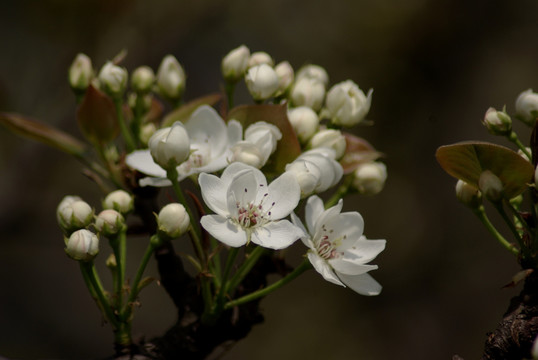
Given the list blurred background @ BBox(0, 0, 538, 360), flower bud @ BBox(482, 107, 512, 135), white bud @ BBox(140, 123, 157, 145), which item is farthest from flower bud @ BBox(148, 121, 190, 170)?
blurred background @ BBox(0, 0, 538, 360)

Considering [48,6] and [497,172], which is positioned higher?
[48,6]

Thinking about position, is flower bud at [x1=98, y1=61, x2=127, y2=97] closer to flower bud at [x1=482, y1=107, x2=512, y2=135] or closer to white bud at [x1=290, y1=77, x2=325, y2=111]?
white bud at [x1=290, y1=77, x2=325, y2=111]

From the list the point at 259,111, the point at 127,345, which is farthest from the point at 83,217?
the point at 259,111

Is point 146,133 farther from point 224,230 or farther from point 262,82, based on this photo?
point 224,230

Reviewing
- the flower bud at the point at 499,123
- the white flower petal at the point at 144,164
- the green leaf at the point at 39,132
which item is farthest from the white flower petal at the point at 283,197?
the green leaf at the point at 39,132

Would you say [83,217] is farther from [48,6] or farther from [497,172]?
[48,6]

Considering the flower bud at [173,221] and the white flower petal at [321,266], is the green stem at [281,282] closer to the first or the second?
the white flower petal at [321,266]
